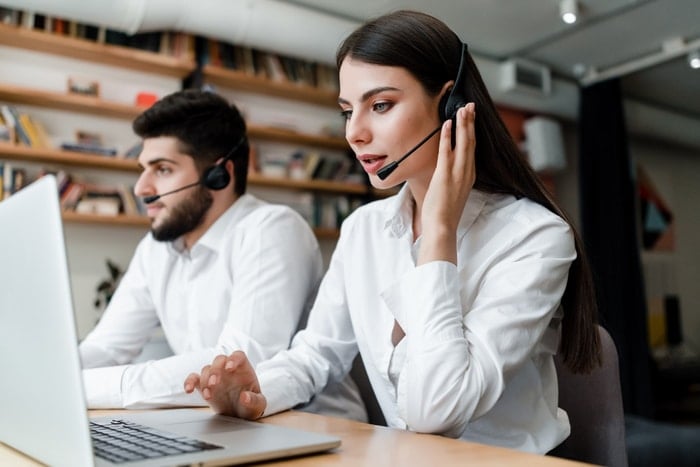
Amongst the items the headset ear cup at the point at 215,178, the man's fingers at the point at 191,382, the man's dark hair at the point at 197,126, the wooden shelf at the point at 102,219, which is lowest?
the man's fingers at the point at 191,382

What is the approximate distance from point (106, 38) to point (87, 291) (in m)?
1.45

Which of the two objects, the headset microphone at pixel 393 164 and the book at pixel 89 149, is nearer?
the headset microphone at pixel 393 164

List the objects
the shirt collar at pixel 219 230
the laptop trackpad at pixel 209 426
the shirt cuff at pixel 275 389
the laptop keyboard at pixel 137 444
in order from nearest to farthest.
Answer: the laptop keyboard at pixel 137 444, the laptop trackpad at pixel 209 426, the shirt cuff at pixel 275 389, the shirt collar at pixel 219 230

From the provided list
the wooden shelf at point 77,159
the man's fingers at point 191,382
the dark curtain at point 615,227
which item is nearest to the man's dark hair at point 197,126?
the man's fingers at point 191,382

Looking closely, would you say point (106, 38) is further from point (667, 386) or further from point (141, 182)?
point (667, 386)

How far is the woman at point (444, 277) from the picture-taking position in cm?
94

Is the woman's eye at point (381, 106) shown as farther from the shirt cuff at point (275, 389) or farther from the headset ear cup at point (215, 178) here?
the headset ear cup at point (215, 178)

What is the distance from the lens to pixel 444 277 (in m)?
0.97

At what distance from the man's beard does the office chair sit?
1.08m

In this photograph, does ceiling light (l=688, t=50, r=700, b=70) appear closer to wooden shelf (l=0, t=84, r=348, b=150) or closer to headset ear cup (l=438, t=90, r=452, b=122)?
wooden shelf (l=0, t=84, r=348, b=150)

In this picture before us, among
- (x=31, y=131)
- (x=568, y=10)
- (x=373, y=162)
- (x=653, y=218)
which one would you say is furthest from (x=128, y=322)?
(x=653, y=218)

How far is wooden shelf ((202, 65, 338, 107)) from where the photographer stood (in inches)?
156

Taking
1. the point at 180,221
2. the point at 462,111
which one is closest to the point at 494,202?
the point at 462,111

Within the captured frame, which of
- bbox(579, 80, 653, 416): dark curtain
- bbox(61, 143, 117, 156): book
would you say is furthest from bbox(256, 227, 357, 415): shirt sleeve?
bbox(579, 80, 653, 416): dark curtain
